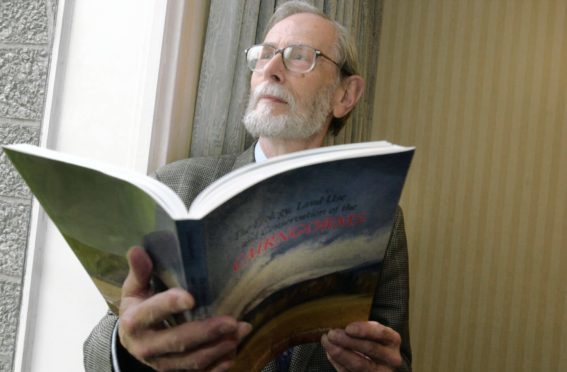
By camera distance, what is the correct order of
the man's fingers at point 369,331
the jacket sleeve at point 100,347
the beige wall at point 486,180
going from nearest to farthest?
the man's fingers at point 369,331, the jacket sleeve at point 100,347, the beige wall at point 486,180

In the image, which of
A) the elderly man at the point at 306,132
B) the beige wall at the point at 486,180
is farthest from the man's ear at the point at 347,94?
the beige wall at the point at 486,180

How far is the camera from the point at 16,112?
1.12 meters

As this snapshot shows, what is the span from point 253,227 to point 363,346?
0.28 metres

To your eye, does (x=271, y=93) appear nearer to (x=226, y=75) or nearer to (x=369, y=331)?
(x=226, y=75)

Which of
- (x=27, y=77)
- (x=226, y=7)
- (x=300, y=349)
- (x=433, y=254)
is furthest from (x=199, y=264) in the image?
(x=433, y=254)

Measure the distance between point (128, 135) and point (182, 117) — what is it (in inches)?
5.3

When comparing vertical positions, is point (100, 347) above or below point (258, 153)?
below

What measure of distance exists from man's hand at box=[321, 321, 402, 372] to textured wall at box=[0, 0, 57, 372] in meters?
0.61

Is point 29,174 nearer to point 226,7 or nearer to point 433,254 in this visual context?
point 226,7

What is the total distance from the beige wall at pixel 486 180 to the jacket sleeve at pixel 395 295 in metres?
1.50

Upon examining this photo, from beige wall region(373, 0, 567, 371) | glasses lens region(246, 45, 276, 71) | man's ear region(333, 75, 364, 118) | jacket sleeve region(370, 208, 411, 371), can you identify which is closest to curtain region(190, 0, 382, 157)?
glasses lens region(246, 45, 276, 71)

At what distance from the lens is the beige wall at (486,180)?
262 cm

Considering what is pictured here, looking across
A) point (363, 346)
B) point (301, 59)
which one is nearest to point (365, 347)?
point (363, 346)

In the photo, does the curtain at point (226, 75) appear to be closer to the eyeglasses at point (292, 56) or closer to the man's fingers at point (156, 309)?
the eyeglasses at point (292, 56)
